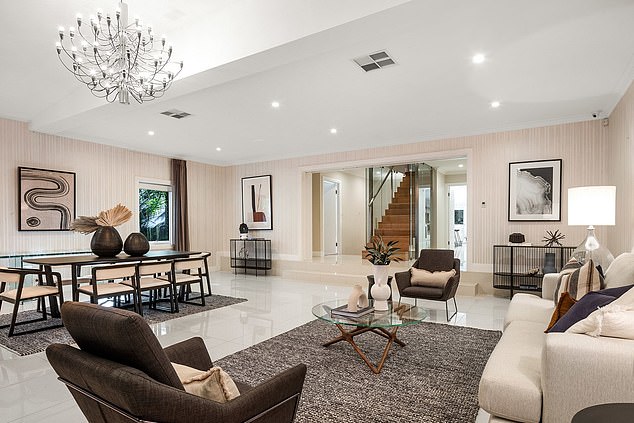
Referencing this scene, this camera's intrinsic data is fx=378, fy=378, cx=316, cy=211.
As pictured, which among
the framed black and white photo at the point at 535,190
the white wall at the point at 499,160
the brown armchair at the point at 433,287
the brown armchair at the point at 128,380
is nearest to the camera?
the brown armchair at the point at 128,380

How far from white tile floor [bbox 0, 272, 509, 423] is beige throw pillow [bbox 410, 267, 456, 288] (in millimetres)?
412

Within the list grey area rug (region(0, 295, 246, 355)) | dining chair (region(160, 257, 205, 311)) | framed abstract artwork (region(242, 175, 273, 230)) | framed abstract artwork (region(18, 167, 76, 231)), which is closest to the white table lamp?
grey area rug (region(0, 295, 246, 355))

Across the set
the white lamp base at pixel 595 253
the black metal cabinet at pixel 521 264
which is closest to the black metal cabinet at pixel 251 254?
the black metal cabinet at pixel 521 264

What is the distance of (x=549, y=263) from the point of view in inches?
216

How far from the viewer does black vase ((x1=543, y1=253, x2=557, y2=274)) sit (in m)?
5.41

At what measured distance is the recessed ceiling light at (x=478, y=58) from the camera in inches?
142

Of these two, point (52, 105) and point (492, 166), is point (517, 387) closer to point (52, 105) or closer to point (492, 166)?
point (492, 166)

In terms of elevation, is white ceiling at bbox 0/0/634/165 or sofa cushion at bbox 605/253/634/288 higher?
white ceiling at bbox 0/0/634/165

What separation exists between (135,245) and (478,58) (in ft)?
15.7

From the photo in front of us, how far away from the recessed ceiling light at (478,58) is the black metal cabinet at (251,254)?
20.7 ft

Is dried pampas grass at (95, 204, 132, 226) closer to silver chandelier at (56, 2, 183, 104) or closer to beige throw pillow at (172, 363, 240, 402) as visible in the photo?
silver chandelier at (56, 2, 183, 104)

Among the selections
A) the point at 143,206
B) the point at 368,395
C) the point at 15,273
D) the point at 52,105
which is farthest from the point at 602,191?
the point at 143,206

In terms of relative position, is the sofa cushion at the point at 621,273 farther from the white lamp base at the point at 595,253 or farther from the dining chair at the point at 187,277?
the dining chair at the point at 187,277

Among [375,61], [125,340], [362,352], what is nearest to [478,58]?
[375,61]
